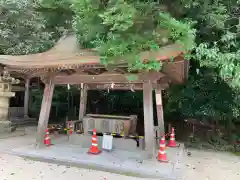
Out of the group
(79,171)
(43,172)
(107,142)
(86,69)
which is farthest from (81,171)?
(86,69)

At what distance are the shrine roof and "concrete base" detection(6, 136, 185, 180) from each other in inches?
94.7

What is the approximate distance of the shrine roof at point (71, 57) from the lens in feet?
13.7

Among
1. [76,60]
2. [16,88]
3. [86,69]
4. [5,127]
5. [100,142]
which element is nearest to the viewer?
[76,60]

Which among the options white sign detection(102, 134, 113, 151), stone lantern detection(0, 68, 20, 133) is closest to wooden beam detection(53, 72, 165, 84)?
white sign detection(102, 134, 113, 151)

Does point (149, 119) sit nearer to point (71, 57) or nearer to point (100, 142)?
point (100, 142)

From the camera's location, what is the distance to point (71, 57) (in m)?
5.22

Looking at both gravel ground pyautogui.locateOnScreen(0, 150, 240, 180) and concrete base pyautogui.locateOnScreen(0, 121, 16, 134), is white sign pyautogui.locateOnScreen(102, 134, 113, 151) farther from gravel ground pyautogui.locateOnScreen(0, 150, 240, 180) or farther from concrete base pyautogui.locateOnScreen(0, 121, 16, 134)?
concrete base pyautogui.locateOnScreen(0, 121, 16, 134)

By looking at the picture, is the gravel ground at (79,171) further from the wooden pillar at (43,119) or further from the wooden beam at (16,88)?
the wooden beam at (16,88)

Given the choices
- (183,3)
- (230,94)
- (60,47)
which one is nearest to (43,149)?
(60,47)

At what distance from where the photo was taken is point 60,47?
266 inches

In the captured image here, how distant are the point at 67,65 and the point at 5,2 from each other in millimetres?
5065

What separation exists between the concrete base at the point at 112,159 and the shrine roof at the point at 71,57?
2405 millimetres

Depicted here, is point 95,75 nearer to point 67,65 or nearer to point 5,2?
point 67,65

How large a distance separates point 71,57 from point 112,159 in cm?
284
